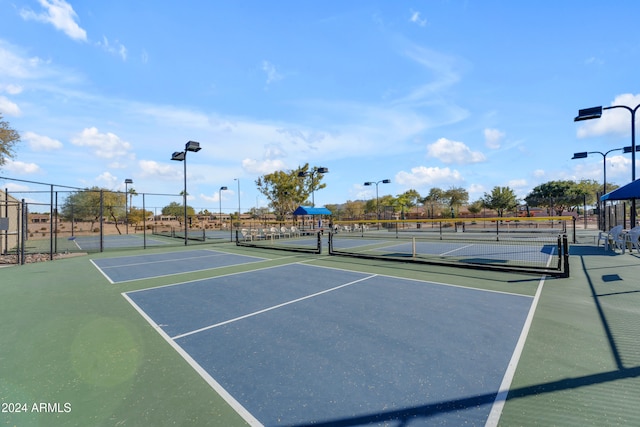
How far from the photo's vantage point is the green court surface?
2.83 metres

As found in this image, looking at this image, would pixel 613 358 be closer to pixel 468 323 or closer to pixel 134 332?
pixel 468 323

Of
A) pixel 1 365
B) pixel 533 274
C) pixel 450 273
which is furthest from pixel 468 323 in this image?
pixel 1 365

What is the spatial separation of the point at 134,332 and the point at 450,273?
8.76m

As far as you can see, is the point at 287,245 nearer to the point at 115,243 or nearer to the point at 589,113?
the point at 115,243

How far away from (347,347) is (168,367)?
244cm

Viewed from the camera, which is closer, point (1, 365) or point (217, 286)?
point (1, 365)

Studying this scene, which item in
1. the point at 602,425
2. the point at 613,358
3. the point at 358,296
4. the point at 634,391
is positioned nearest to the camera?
the point at 602,425

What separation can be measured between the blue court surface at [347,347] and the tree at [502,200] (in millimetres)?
60783

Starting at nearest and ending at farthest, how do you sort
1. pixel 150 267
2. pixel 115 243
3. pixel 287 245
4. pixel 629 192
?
pixel 629 192 < pixel 150 267 < pixel 287 245 < pixel 115 243

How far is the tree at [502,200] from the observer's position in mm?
58156

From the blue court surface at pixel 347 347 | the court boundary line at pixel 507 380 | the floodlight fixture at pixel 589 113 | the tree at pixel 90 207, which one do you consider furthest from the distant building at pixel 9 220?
the floodlight fixture at pixel 589 113

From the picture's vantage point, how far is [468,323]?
5086mm

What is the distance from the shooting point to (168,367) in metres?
3.78

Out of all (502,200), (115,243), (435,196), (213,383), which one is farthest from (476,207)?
(213,383)
